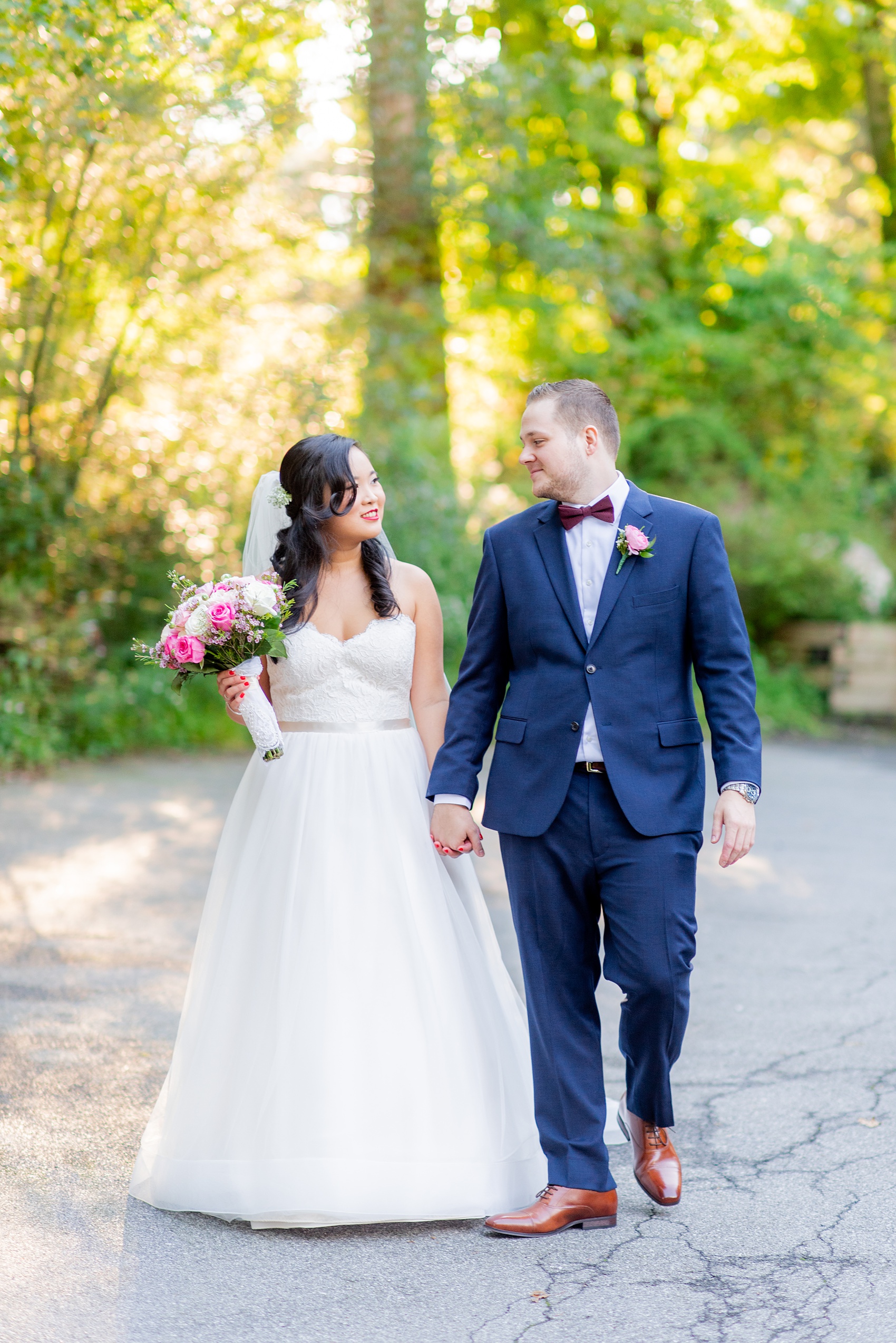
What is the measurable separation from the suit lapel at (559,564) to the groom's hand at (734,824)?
1.76 ft

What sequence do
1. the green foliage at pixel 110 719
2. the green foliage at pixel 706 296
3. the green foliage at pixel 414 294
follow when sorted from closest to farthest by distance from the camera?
1. the green foliage at pixel 414 294
2. the green foliage at pixel 110 719
3. the green foliage at pixel 706 296

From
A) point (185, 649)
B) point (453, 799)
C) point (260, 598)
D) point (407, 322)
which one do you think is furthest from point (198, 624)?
point (407, 322)

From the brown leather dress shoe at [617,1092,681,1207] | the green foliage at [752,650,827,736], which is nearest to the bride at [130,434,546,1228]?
the brown leather dress shoe at [617,1092,681,1207]

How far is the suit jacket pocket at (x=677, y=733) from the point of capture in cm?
337

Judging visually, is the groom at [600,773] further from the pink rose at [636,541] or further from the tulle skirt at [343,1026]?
the tulle skirt at [343,1026]

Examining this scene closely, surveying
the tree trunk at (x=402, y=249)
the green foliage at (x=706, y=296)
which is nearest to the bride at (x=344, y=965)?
the tree trunk at (x=402, y=249)

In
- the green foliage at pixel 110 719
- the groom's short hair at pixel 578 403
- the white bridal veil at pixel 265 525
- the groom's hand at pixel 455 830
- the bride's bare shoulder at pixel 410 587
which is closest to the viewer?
the groom's short hair at pixel 578 403

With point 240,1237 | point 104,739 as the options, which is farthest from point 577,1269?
point 104,739

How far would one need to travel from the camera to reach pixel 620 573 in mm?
3402

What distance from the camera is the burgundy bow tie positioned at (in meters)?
3.48

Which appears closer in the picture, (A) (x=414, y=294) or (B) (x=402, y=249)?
(B) (x=402, y=249)

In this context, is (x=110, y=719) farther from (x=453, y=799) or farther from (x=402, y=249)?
(x=453, y=799)

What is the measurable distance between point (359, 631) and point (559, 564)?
27.4 inches

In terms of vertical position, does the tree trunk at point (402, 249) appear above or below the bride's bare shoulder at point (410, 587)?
above
